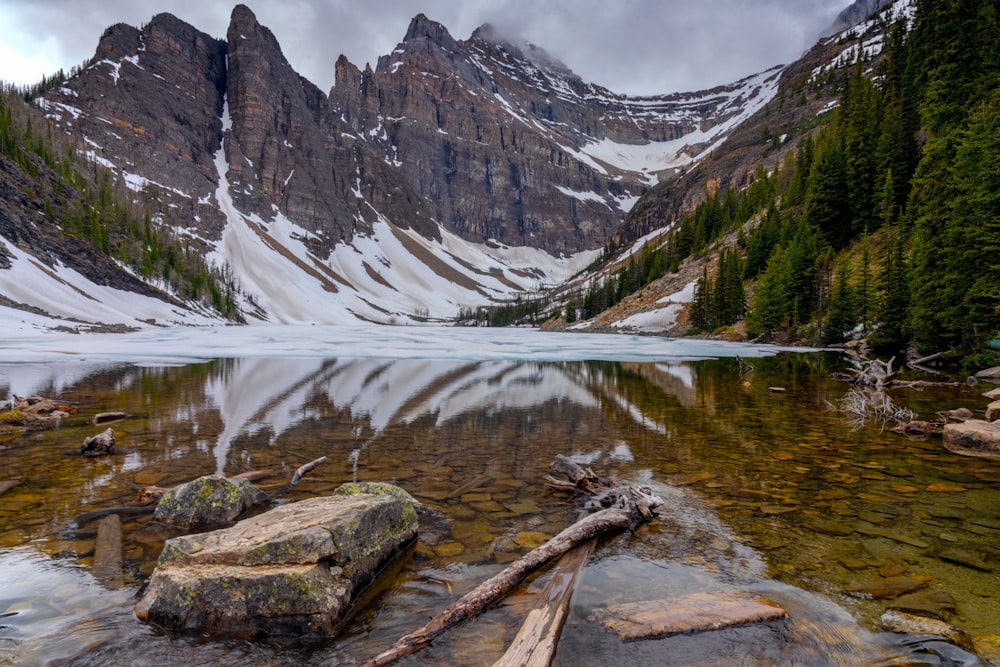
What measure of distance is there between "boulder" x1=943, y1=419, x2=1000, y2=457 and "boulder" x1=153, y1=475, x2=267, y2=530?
14104 mm

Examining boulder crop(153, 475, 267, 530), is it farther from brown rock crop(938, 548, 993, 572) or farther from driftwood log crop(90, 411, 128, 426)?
brown rock crop(938, 548, 993, 572)

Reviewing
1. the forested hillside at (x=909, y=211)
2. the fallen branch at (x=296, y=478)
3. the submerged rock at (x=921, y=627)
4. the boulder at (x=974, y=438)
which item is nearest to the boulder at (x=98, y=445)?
the fallen branch at (x=296, y=478)

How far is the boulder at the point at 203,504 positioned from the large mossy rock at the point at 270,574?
1.69 metres

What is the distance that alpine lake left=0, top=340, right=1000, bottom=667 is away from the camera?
4301 millimetres

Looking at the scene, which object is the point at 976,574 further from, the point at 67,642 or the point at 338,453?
the point at 338,453

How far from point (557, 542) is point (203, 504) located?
199 inches

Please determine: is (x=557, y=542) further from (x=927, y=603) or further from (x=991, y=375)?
(x=991, y=375)

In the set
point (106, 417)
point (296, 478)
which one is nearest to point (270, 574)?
point (296, 478)

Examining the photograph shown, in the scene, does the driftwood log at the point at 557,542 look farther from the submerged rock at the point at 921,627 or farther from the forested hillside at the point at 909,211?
the forested hillside at the point at 909,211

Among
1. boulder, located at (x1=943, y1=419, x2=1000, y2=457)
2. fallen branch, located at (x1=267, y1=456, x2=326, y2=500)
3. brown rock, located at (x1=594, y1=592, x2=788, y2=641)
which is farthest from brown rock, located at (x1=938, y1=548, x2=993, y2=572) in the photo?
fallen branch, located at (x1=267, y1=456, x2=326, y2=500)

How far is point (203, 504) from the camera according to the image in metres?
6.98

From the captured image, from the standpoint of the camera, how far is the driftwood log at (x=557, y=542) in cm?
417

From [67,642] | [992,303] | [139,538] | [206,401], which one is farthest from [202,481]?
[992,303]

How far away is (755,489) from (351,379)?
20512 millimetres
